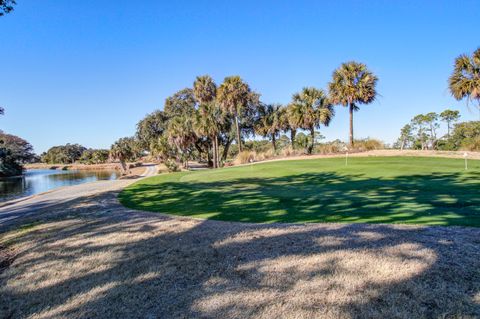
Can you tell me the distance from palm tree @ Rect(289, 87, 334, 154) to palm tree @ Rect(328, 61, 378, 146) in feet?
9.72

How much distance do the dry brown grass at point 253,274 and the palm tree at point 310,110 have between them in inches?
1005

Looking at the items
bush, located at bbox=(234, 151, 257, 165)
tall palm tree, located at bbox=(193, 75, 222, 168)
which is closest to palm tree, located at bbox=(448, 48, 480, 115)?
bush, located at bbox=(234, 151, 257, 165)

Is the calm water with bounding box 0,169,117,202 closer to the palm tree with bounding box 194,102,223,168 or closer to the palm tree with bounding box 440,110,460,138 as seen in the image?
the palm tree with bounding box 194,102,223,168

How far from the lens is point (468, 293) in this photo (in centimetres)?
258

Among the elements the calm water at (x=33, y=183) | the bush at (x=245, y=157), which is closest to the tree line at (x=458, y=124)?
Answer: the bush at (x=245, y=157)

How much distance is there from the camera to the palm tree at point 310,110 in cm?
2909

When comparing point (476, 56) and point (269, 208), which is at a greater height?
point (476, 56)

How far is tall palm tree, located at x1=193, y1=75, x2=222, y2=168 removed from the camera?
32.0 metres

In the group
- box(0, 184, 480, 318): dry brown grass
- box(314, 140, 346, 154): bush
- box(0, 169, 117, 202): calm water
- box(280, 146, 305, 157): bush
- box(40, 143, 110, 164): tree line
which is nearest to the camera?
box(0, 184, 480, 318): dry brown grass

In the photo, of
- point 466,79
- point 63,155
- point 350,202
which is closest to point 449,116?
point 466,79

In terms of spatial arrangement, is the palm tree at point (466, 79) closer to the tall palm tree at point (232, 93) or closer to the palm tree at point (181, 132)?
the tall palm tree at point (232, 93)

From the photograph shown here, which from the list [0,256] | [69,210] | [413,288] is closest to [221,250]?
[413,288]

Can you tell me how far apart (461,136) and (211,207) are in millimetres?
46850

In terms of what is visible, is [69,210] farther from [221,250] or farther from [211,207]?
[221,250]
